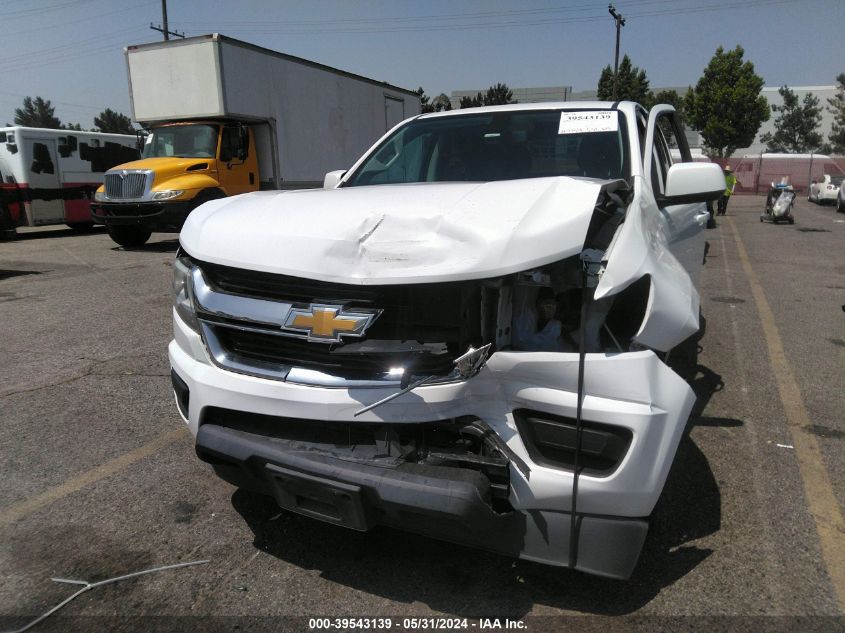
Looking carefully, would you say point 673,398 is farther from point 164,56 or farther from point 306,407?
point 164,56

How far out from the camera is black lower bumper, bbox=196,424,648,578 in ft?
6.12

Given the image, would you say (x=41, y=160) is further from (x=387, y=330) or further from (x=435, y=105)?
(x=435, y=105)

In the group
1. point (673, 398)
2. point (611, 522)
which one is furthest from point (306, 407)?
point (673, 398)

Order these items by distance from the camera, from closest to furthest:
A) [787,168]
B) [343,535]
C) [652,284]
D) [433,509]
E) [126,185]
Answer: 1. [433,509]
2. [652,284]
3. [343,535]
4. [126,185]
5. [787,168]

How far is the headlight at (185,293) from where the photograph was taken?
7.97 ft

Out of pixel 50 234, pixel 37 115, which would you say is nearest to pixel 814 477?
pixel 50 234

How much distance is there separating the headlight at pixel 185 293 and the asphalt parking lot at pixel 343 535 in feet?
3.08

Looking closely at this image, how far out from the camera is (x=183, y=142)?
40.9 ft

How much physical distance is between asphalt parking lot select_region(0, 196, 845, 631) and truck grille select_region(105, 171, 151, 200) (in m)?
7.60

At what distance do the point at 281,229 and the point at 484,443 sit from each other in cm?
105

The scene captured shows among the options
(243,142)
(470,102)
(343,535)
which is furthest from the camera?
(470,102)

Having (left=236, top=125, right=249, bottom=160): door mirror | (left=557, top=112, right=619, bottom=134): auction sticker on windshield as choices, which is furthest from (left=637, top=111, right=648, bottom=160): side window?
(left=236, top=125, right=249, bottom=160): door mirror

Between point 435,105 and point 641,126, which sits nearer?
point 641,126

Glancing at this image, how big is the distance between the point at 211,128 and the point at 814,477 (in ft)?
39.7
